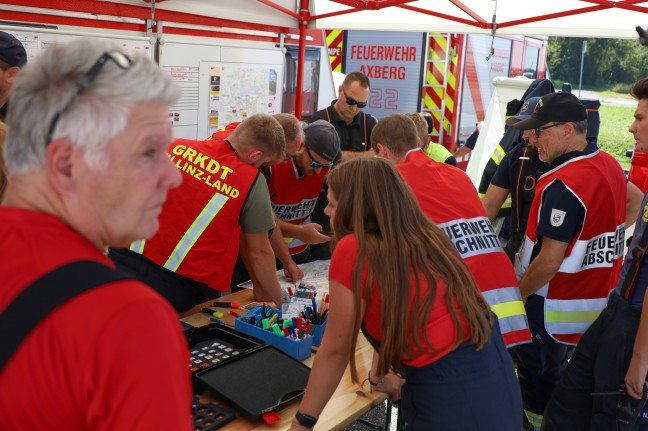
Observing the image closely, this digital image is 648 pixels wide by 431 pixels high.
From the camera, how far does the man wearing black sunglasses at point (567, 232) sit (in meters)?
3.02

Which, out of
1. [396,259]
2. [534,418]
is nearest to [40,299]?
[396,259]

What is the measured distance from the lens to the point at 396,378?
2.37 m

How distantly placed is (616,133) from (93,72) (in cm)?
1854

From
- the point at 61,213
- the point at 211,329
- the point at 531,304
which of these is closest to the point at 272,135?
the point at 211,329

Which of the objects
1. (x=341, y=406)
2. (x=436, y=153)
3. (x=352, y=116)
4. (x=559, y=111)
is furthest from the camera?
(x=352, y=116)

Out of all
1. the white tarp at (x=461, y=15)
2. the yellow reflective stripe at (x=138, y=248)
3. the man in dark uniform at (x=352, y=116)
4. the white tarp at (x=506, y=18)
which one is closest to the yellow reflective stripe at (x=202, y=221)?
the yellow reflective stripe at (x=138, y=248)

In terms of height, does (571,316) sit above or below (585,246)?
below

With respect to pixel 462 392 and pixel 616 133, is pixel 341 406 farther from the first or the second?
pixel 616 133

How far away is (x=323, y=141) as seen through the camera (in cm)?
374

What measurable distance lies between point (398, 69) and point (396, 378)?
697 cm

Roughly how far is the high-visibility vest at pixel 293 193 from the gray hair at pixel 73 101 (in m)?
2.89

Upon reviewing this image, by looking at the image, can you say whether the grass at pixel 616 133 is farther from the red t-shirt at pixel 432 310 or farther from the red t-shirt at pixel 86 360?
the red t-shirt at pixel 86 360

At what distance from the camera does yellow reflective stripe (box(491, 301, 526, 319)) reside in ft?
8.51

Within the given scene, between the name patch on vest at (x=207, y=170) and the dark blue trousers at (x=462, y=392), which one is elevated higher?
the name patch on vest at (x=207, y=170)
